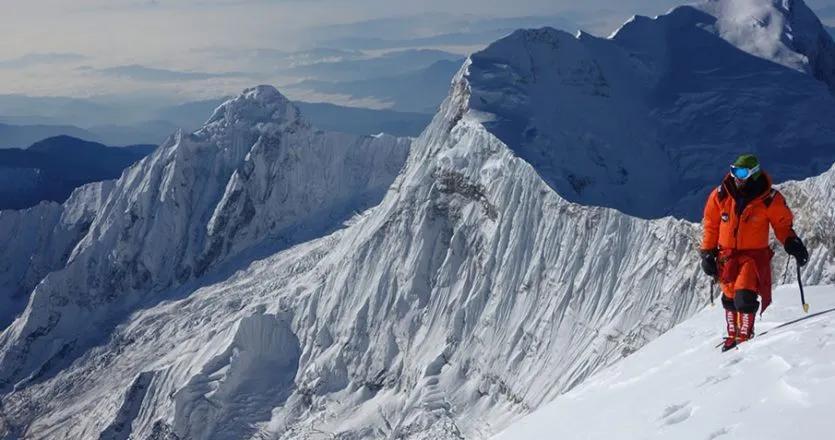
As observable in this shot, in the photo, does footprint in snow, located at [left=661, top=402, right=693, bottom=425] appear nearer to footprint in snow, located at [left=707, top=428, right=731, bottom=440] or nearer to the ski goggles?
footprint in snow, located at [left=707, top=428, right=731, bottom=440]

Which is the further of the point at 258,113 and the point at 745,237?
the point at 258,113

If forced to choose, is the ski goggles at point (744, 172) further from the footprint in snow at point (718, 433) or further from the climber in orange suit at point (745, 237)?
the footprint in snow at point (718, 433)

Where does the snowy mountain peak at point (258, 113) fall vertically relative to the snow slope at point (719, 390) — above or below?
below

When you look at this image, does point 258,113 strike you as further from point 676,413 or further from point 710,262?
point 676,413

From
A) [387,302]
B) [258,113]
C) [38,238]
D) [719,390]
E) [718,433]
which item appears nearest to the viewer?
[718,433]

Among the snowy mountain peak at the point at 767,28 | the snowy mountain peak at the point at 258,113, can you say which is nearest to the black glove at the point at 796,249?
the snowy mountain peak at the point at 767,28

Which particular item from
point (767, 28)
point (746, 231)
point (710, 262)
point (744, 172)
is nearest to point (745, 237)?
point (746, 231)

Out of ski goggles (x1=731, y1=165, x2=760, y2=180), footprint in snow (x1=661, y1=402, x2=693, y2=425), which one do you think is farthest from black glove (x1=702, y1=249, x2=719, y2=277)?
footprint in snow (x1=661, y1=402, x2=693, y2=425)
